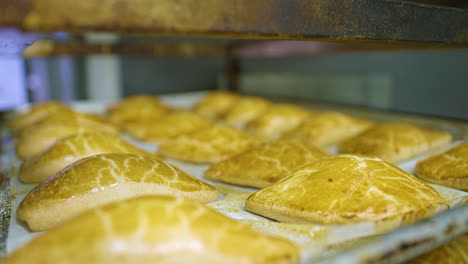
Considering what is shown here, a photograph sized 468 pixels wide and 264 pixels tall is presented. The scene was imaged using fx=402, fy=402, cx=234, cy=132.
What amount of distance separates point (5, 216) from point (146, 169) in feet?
1.33

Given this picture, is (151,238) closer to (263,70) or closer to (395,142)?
(395,142)

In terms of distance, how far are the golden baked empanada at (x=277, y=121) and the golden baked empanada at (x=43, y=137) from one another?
1.01 m

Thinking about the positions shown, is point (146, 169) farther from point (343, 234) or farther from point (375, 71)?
point (375, 71)

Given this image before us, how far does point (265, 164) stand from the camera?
4.80ft

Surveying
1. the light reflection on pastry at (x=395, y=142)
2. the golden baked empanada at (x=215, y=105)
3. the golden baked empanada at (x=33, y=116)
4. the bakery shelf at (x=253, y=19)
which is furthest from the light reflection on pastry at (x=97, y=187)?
the golden baked empanada at (x=215, y=105)

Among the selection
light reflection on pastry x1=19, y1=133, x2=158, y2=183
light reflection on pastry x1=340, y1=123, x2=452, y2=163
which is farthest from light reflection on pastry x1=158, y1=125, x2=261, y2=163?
light reflection on pastry x1=340, y1=123, x2=452, y2=163

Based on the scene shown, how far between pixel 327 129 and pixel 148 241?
1.56 m

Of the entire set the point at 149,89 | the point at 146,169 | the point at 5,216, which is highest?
the point at 146,169

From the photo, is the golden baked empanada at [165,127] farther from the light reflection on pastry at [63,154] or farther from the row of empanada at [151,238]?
the row of empanada at [151,238]

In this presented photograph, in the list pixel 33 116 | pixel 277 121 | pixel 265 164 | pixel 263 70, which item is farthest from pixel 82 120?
pixel 263 70

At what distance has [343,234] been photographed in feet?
3.02

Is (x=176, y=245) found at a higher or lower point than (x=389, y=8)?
lower

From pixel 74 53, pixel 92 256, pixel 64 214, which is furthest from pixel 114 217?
pixel 74 53

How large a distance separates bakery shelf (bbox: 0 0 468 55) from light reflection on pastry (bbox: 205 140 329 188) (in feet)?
2.00
